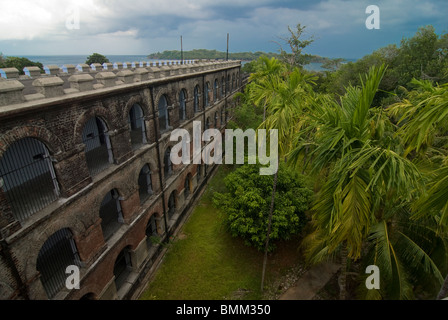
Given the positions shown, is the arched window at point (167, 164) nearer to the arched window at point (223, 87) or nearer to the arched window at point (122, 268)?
the arched window at point (122, 268)

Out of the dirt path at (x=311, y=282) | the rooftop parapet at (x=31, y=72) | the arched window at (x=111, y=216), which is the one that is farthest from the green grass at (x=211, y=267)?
the rooftop parapet at (x=31, y=72)

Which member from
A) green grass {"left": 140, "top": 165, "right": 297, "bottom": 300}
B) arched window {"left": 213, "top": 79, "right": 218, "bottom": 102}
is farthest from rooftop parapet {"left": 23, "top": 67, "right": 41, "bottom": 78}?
arched window {"left": 213, "top": 79, "right": 218, "bottom": 102}

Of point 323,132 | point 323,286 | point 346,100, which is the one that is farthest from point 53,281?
point 323,286

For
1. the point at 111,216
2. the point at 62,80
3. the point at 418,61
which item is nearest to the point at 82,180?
the point at 62,80

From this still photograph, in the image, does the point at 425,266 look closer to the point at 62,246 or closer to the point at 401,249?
the point at 401,249

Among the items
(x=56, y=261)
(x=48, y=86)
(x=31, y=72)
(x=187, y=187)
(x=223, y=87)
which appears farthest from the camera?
(x=223, y=87)

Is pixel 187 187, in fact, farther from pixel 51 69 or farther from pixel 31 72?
pixel 31 72

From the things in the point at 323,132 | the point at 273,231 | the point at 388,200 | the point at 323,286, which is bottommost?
the point at 323,286
